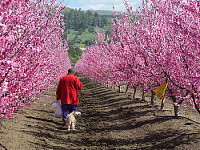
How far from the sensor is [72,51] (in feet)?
427

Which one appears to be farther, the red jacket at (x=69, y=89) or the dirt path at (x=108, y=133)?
the red jacket at (x=69, y=89)

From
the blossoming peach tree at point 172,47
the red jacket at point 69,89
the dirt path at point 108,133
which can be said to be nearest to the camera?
the blossoming peach tree at point 172,47

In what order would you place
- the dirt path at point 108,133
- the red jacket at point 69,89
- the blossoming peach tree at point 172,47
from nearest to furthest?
the blossoming peach tree at point 172,47
the dirt path at point 108,133
the red jacket at point 69,89

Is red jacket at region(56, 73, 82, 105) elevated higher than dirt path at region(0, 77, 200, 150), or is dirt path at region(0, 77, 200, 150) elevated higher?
red jacket at region(56, 73, 82, 105)

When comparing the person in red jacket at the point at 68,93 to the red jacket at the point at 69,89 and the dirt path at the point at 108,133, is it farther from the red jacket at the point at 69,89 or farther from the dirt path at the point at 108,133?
the dirt path at the point at 108,133

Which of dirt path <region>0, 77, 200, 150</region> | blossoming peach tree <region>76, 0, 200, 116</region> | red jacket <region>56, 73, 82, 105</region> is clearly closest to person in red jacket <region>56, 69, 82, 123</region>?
red jacket <region>56, 73, 82, 105</region>

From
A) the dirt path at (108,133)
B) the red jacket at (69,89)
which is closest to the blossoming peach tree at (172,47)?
the dirt path at (108,133)

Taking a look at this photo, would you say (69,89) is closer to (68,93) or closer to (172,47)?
(68,93)

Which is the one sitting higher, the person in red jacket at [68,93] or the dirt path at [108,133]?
the person in red jacket at [68,93]

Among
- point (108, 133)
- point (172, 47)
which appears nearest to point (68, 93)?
point (108, 133)

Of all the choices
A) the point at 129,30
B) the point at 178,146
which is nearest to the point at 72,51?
the point at 129,30

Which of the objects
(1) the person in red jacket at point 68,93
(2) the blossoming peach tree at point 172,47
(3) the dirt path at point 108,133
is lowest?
(3) the dirt path at point 108,133

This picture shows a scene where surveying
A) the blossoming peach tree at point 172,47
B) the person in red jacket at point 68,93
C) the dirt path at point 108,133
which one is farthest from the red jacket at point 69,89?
the blossoming peach tree at point 172,47

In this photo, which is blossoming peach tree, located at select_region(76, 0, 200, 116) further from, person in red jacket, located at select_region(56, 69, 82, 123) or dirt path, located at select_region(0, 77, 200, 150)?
person in red jacket, located at select_region(56, 69, 82, 123)
